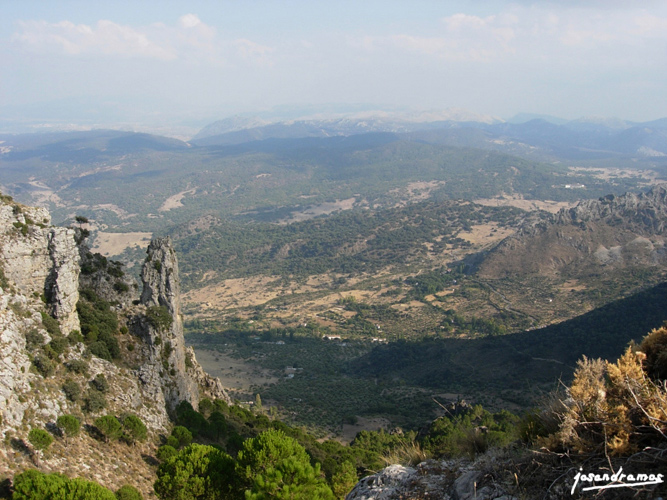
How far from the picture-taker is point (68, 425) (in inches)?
669

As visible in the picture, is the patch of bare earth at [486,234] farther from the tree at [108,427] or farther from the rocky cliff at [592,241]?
the tree at [108,427]

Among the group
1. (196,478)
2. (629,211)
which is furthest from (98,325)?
(629,211)

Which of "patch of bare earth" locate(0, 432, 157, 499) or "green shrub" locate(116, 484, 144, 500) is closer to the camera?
"patch of bare earth" locate(0, 432, 157, 499)

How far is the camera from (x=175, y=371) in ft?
88.6

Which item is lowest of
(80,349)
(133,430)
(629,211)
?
(133,430)

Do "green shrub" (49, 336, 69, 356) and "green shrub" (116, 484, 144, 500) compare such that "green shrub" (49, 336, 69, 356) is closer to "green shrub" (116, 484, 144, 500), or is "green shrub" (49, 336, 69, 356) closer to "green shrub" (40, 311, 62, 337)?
"green shrub" (40, 311, 62, 337)

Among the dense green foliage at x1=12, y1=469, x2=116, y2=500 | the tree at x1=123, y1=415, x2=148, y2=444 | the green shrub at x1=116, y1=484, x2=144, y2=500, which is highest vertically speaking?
the dense green foliage at x1=12, y1=469, x2=116, y2=500

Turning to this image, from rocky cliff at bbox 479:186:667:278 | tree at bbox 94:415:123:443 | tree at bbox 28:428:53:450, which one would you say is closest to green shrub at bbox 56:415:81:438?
tree at bbox 28:428:53:450

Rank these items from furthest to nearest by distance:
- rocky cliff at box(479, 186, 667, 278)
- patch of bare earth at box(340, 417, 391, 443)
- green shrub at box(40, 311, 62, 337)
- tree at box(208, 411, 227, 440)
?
rocky cliff at box(479, 186, 667, 278) < patch of bare earth at box(340, 417, 391, 443) < tree at box(208, 411, 227, 440) < green shrub at box(40, 311, 62, 337)

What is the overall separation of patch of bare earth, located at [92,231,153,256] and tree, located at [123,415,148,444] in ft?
479

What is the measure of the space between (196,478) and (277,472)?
4203 mm

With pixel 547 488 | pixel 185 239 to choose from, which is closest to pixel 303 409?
pixel 547 488

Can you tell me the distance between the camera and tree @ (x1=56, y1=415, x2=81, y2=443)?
1697cm

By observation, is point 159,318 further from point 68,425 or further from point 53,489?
point 53,489
